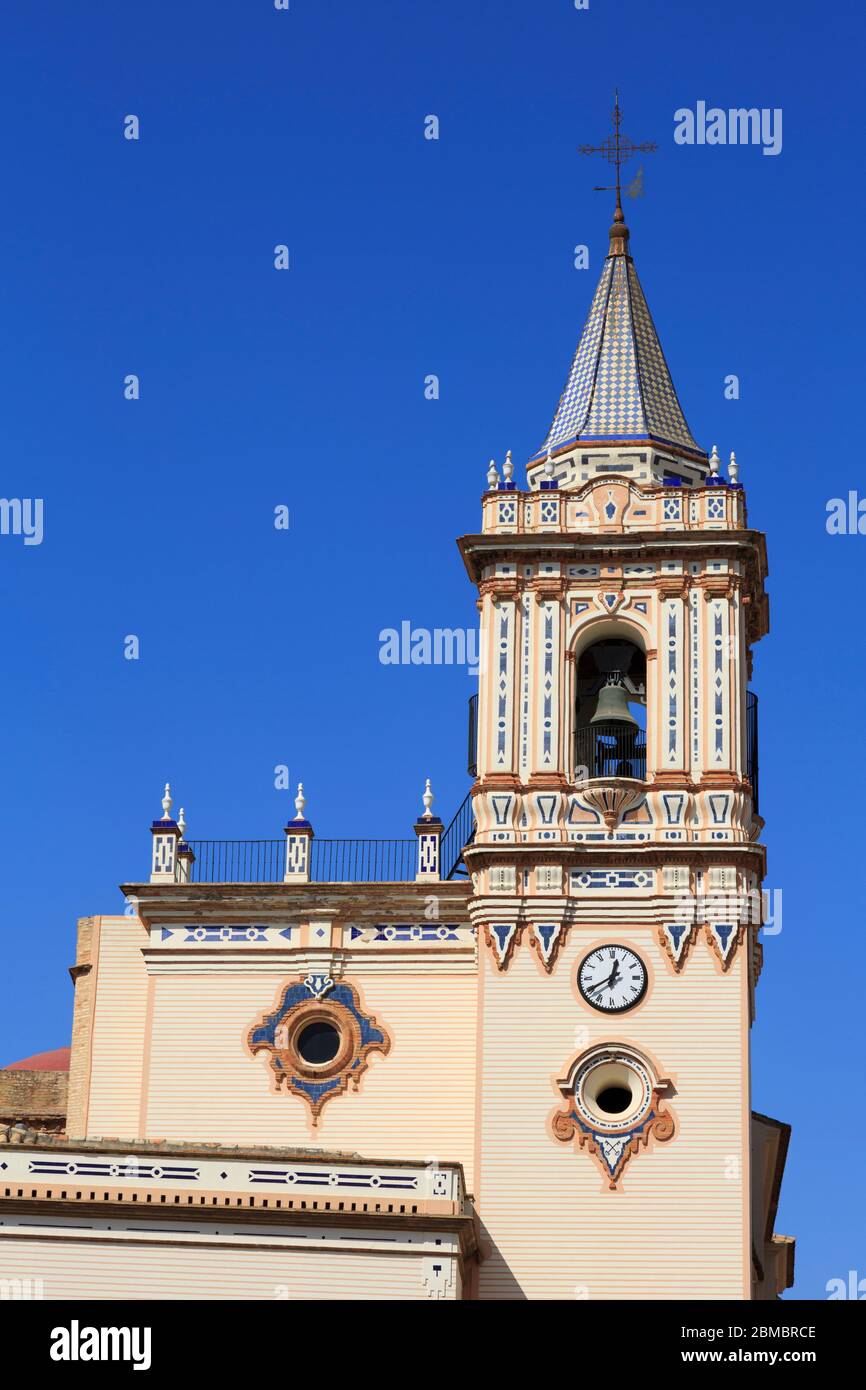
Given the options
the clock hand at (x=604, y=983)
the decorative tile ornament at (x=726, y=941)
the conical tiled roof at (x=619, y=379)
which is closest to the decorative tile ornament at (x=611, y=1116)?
the clock hand at (x=604, y=983)

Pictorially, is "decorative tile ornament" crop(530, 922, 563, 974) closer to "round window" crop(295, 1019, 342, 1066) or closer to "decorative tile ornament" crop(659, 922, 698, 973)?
"decorative tile ornament" crop(659, 922, 698, 973)

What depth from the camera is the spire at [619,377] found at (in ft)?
169

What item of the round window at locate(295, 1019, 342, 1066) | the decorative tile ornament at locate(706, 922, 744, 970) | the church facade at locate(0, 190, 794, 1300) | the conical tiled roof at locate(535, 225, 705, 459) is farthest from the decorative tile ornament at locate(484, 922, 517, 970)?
the conical tiled roof at locate(535, 225, 705, 459)

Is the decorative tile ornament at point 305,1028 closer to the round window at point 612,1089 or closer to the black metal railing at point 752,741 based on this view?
the round window at point 612,1089

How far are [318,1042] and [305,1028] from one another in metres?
0.37

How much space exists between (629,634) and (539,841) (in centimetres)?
462

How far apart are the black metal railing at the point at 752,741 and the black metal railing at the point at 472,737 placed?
5.13 m

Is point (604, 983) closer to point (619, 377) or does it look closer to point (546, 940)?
point (546, 940)

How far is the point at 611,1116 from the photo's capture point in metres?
46.1

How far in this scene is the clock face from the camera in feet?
153

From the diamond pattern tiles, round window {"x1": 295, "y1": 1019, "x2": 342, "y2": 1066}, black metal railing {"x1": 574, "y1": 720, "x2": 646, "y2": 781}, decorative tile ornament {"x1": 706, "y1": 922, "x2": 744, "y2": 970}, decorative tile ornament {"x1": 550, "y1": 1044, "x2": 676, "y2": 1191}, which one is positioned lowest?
decorative tile ornament {"x1": 550, "y1": 1044, "x2": 676, "y2": 1191}

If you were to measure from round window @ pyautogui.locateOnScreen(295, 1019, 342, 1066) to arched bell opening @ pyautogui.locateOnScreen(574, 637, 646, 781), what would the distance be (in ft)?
22.5
